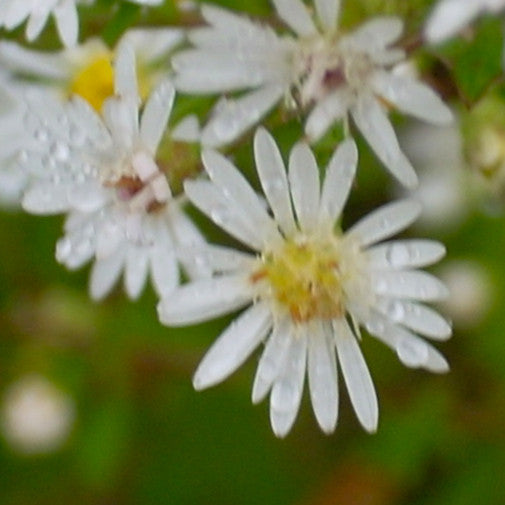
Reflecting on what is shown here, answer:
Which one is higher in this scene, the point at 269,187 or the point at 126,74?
the point at 126,74

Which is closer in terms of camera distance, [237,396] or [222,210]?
[222,210]

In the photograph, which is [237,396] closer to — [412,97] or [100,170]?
[100,170]

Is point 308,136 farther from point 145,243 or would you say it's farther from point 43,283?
point 43,283

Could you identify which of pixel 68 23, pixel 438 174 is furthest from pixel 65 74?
pixel 438 174

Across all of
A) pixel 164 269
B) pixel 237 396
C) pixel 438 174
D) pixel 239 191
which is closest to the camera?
pixel 239 191

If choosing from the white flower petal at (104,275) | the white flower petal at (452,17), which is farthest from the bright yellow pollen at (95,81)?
the white flower petal at (452,17)

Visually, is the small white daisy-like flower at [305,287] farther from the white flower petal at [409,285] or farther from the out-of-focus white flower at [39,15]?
the out-of-focus white flower at [39,15]

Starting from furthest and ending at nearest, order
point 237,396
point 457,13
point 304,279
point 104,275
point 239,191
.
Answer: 1. point 237,396
2. point 104,275
3. point 304,279
4. point 239,191
5. point 457,13

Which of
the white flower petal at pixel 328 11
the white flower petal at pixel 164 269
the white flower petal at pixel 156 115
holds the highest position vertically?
the white flower petal at pixel 328 11
